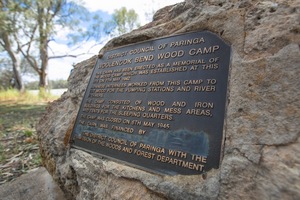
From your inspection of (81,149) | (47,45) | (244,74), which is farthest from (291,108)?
(47,45)

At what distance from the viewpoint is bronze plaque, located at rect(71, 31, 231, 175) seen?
131 cm

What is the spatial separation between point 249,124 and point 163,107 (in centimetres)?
64

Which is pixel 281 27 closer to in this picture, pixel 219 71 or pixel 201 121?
pixel 219 71

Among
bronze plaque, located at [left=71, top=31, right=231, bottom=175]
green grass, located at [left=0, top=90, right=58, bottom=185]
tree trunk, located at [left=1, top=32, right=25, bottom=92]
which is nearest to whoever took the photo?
bronze plaque, located at [left=71, top=31, right=231, bottom=175]

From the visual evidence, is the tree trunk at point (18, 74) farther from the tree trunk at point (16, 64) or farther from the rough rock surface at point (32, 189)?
the rough rock surface at point (32, 189)

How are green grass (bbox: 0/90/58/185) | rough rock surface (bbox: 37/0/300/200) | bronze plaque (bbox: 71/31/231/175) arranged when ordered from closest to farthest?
1. rough rock surface (bbox: 37/0/300/200)
2. bronze plaque (bbox: 71/31/231/175)
3. green grass (bbox: 0/90/58/185)

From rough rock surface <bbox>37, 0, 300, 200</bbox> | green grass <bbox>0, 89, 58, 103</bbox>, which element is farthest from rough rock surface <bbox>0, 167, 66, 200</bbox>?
green grass <bbox>0, 89, 58, 103</bbox>

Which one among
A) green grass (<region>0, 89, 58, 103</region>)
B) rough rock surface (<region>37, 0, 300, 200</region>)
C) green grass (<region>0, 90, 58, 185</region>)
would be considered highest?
rough rock surface (<region>37, 0, 300, 200</region>)

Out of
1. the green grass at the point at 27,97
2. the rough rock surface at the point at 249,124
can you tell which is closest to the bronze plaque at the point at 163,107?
the rough rock surface at the point at 249,124

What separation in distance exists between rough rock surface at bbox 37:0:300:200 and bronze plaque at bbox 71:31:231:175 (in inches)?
2.9

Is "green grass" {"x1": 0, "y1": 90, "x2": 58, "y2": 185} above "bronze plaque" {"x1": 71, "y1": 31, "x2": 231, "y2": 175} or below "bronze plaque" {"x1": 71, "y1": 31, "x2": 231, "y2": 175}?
below

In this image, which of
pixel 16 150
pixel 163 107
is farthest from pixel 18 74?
Answer: pixel 163 107

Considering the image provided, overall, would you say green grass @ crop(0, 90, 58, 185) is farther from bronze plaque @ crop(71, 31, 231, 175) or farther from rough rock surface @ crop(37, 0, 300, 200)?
rough rock surface @ crop(37, 0, 300, 200)

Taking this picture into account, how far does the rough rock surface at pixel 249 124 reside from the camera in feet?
3.19
